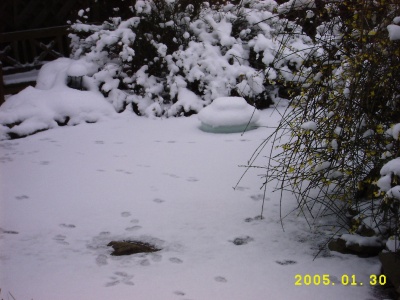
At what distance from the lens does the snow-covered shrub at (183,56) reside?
307 inches

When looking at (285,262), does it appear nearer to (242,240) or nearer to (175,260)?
(242,240)

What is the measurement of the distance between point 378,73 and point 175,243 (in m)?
1.88

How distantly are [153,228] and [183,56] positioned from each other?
4.37m

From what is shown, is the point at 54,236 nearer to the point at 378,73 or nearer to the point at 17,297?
the point at 17,297

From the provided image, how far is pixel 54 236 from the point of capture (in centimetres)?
398

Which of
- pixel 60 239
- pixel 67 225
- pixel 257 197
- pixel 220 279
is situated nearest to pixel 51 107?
pixel 67 225

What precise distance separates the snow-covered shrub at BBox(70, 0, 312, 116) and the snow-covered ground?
1462 millimetres

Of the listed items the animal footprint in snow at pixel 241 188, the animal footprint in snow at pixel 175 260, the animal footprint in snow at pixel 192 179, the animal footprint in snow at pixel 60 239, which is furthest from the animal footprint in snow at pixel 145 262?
the animal footprint in snow at pixel 192 179

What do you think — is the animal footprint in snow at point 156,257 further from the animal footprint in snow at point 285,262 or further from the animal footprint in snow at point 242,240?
the animal footprint in snow at point 285,262
